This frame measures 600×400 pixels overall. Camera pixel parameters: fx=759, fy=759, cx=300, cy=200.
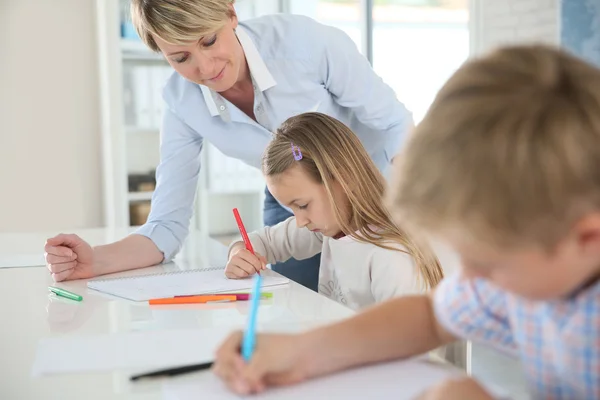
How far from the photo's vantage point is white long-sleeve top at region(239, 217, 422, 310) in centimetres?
133

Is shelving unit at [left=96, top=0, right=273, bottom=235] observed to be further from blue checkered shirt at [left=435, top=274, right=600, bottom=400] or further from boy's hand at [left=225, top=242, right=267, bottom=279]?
blue checkered shirt at [left=435, top=274, right=600, bottom=400]

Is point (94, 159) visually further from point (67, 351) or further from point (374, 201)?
point (67, 351)

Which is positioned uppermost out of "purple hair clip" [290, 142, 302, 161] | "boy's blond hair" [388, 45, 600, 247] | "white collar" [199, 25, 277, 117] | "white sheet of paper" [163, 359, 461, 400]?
"white collar" [199, 25, 277, 117]

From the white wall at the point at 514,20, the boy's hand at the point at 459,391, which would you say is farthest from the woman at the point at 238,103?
the white wall at the point at 514,20

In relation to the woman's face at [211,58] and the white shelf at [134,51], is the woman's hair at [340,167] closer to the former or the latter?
the woman's face at [211,58]

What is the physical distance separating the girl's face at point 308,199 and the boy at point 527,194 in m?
0.78

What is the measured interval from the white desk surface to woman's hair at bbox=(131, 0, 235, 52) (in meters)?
0.49

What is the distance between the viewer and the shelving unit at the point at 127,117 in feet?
12.1

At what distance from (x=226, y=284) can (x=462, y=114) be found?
2.74 feet

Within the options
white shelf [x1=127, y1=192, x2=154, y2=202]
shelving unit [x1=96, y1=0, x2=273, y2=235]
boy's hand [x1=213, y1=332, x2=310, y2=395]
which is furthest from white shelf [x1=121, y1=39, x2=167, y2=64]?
boy's hand [x1=213, y1=332, x2=310, y2=395]

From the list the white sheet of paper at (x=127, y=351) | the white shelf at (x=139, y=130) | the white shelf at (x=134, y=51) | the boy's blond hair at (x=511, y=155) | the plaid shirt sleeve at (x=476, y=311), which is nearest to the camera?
the boy's blond hair at (x=511, y=155)

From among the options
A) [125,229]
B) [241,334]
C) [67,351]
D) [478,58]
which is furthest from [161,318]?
[125,229]

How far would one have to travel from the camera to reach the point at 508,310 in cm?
69

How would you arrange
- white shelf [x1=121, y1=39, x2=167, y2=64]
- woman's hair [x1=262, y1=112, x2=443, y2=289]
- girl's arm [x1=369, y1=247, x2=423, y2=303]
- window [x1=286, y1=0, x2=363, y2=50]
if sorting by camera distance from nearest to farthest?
1. girl's arm [x1=369, y1=247, x2=423, y2=303]
2. woman's hair [x1=262, y1=112, x2=443, y2=289]
3. white shelf [x1=121, y1=39, x2=167, y2=64]
4. window [x1=286, y1=0, x2=363, y2=50]
